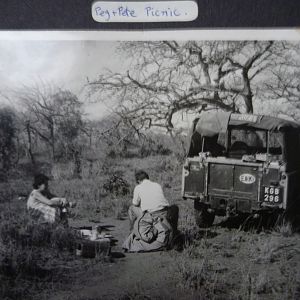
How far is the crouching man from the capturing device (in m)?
1.95

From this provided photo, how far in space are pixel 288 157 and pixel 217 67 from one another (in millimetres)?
506

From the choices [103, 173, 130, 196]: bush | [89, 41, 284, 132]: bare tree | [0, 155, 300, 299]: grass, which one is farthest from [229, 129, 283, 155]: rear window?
[103, 173, 130, 196]: bush

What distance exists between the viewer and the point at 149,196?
1.98m

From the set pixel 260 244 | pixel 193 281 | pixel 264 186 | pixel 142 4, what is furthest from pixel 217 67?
pixel 193 281

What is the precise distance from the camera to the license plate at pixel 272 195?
1.91 meters

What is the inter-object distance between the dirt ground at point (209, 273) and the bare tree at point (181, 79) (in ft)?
1.86

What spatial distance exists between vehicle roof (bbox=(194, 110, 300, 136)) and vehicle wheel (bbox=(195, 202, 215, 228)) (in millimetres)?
334

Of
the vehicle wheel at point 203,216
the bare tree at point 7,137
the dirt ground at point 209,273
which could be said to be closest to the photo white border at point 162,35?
the bare tree at point 7,137

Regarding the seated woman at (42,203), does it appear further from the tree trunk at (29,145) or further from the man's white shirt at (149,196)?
the man's white shirt at (149,196)

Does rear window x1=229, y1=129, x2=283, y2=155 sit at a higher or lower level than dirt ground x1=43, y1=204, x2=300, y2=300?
higher

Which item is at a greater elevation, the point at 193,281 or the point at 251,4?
the point at 251,4

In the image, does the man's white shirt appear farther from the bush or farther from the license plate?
the license plate

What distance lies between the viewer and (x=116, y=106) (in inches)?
78.7

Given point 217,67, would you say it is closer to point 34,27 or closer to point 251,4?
point 251,4
